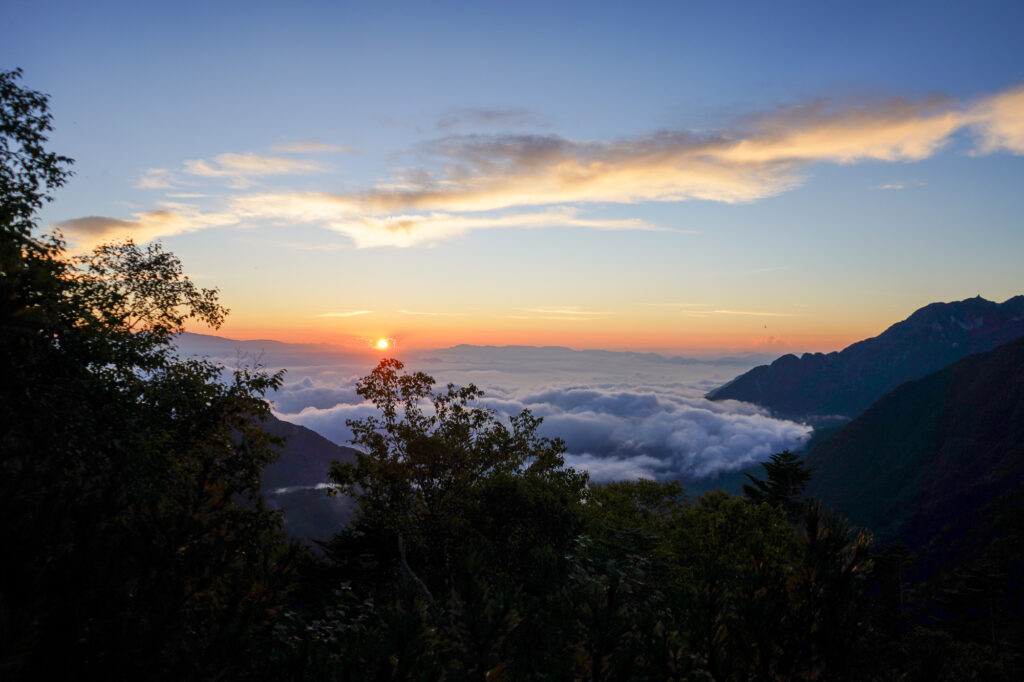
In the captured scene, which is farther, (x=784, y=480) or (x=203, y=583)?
(x=784, y=480)

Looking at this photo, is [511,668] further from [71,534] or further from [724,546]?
[724,546]

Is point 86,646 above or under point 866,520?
above

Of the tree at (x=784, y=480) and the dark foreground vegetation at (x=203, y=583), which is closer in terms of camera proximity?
the dark foreground vegetation at (x=203, y=583)

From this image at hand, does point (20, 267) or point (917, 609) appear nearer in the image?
point (20, 267)

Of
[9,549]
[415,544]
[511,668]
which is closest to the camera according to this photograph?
[9,549]

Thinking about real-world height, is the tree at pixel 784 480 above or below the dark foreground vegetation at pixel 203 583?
below

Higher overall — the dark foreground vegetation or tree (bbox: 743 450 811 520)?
the dark foreground vegetation

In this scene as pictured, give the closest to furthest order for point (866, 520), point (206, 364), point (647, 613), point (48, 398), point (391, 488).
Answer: point (647, 613) → point (48, 398) → point (206, 364) → point (391, 488) → point (866, 520)

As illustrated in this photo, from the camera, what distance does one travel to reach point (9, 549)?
3648mm

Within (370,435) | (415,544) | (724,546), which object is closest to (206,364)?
(370,435)

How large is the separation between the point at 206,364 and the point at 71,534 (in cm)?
Result: 1420

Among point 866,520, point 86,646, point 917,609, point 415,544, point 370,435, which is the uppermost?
point 86,646

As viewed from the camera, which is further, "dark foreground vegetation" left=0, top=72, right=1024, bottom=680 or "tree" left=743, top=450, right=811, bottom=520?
"tree" left=743, top=450, right=811, bottom=520

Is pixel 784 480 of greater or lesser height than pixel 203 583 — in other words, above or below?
below
